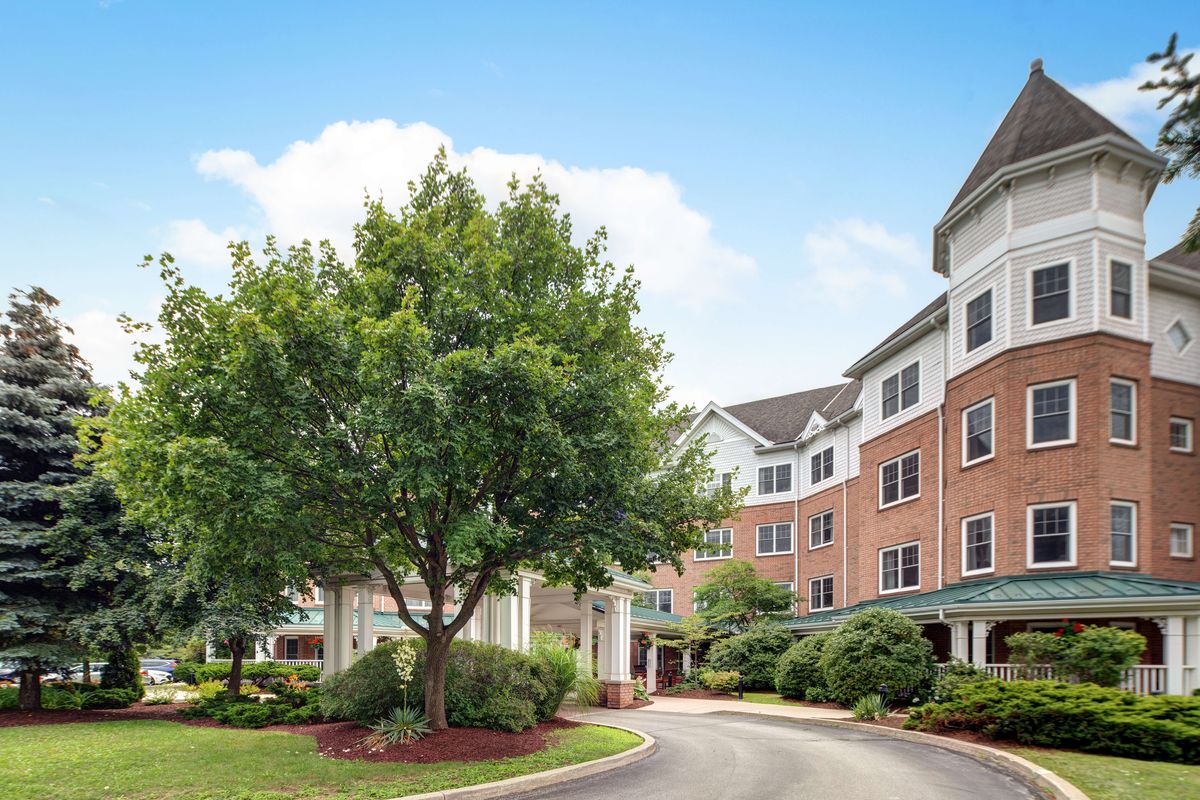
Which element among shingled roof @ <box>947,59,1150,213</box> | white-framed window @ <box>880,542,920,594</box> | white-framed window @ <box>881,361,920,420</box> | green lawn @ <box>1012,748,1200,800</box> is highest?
shingled roof @ <box>947,59,1150,213</box>

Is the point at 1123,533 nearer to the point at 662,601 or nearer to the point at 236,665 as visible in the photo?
the point at 236,665

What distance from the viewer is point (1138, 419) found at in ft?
74.3

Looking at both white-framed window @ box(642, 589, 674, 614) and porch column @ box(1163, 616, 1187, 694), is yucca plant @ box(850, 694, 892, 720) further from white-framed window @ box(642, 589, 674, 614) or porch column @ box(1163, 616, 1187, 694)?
white-framed window @ box(642, 589, 674, 614)

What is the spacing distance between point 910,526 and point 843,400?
13794 mm

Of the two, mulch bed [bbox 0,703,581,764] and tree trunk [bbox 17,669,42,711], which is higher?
mulch bed [bbox 0,703,581,764]

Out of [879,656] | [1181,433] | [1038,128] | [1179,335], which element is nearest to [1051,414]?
[1181,433]

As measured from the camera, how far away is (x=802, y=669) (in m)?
28.9

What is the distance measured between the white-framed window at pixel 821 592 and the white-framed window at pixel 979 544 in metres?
14.2

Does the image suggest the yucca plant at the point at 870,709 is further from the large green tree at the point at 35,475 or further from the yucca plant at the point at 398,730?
the large green tree at the point at 35,475

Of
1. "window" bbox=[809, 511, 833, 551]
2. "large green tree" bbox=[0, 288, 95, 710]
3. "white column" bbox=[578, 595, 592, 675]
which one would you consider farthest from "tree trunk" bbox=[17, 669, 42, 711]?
"window" bbox=[809, 511, 833, 551]

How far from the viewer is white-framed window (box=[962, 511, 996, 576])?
24188 mm

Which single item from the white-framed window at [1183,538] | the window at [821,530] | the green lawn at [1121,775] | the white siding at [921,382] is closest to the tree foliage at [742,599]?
the window at [821,530]

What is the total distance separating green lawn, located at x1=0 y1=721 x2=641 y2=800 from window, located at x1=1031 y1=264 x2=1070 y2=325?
1546 cm

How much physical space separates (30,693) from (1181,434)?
1228 inches
